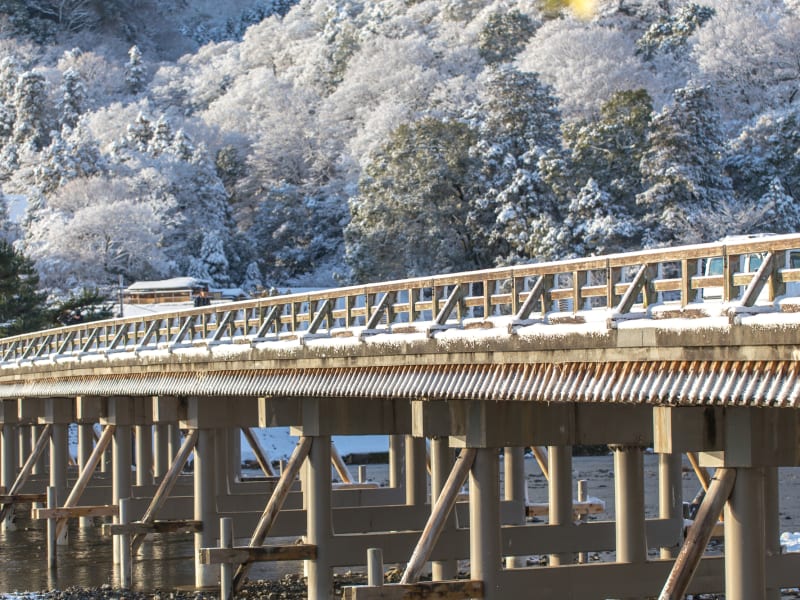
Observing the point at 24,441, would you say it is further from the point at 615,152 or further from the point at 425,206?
the point at 615,152

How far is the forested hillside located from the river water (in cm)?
2268

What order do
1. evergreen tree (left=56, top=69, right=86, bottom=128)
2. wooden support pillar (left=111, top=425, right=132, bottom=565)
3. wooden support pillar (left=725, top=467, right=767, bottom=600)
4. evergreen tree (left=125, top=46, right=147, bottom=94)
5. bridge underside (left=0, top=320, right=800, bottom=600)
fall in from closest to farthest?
wooden support pillar (left=725, top=467, right=767, bottom=600) → bridge underside (left=0, top=320, right=800, bottom=600) → wooden support pillar (left=111, top=425, right=132, bottom=565) → evergreen tree (left=56, top=69, right=86, bottom=128) → evergreen tree (left=125, top=46, right=147, bottom=94)

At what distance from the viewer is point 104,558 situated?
1407 inches

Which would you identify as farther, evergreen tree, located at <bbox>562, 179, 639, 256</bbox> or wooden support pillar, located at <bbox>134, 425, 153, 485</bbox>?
evergreen tree, located at <bbox>562, 179, 639, 256</bbox>

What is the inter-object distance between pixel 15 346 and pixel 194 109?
4362 inches

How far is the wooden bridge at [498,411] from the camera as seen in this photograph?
14.1m

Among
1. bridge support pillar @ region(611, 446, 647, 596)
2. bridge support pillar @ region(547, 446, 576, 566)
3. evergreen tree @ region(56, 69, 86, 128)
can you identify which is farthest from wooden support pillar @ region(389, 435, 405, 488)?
evergreen tree @ region(56, 69, 86, 128)

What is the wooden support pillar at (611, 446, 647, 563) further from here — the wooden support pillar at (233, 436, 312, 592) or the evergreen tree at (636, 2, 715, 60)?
the evergreen tree at (636, 2, 715, 60)

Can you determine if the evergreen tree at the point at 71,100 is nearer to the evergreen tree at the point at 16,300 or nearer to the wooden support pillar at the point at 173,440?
the evergreen tree at the point at 16,300

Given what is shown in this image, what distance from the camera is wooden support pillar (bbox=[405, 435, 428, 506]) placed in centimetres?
2756

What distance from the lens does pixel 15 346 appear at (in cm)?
4494

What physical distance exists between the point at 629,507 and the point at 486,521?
3.25 metres

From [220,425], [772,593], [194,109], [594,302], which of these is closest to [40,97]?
[194,109]

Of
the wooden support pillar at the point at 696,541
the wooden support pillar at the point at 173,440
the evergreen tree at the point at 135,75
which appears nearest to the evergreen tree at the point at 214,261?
the wooden support pillar at the point at 173,440
